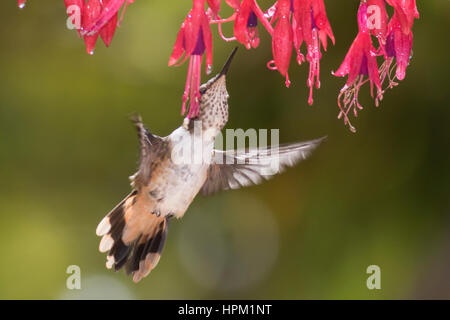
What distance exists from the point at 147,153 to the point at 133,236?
1.06ft

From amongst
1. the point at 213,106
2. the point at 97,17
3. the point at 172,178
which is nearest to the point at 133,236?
the point at 172,178

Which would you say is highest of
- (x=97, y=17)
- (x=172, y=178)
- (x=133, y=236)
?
(x=97, y=17)

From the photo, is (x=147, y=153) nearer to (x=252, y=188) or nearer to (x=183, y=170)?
(x=183, y=170)

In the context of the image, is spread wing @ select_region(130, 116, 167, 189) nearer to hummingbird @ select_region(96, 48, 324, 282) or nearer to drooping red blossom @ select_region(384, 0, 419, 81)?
hummingbird @ select_region(96, 48, 324, 282)

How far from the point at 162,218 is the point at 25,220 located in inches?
53.6

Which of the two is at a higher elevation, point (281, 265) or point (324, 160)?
point (324, 160)

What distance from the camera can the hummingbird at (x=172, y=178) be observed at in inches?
51.5

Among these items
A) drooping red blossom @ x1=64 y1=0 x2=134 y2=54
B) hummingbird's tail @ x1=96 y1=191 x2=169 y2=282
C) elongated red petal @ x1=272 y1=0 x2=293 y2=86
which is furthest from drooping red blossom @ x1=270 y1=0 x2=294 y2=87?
hummingbird's tail @ x1=96 y1=191 x2=169 y2=282

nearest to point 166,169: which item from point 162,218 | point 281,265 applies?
point 162,218

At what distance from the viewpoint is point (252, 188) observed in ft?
9.53

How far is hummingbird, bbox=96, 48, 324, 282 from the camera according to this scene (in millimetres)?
1308
